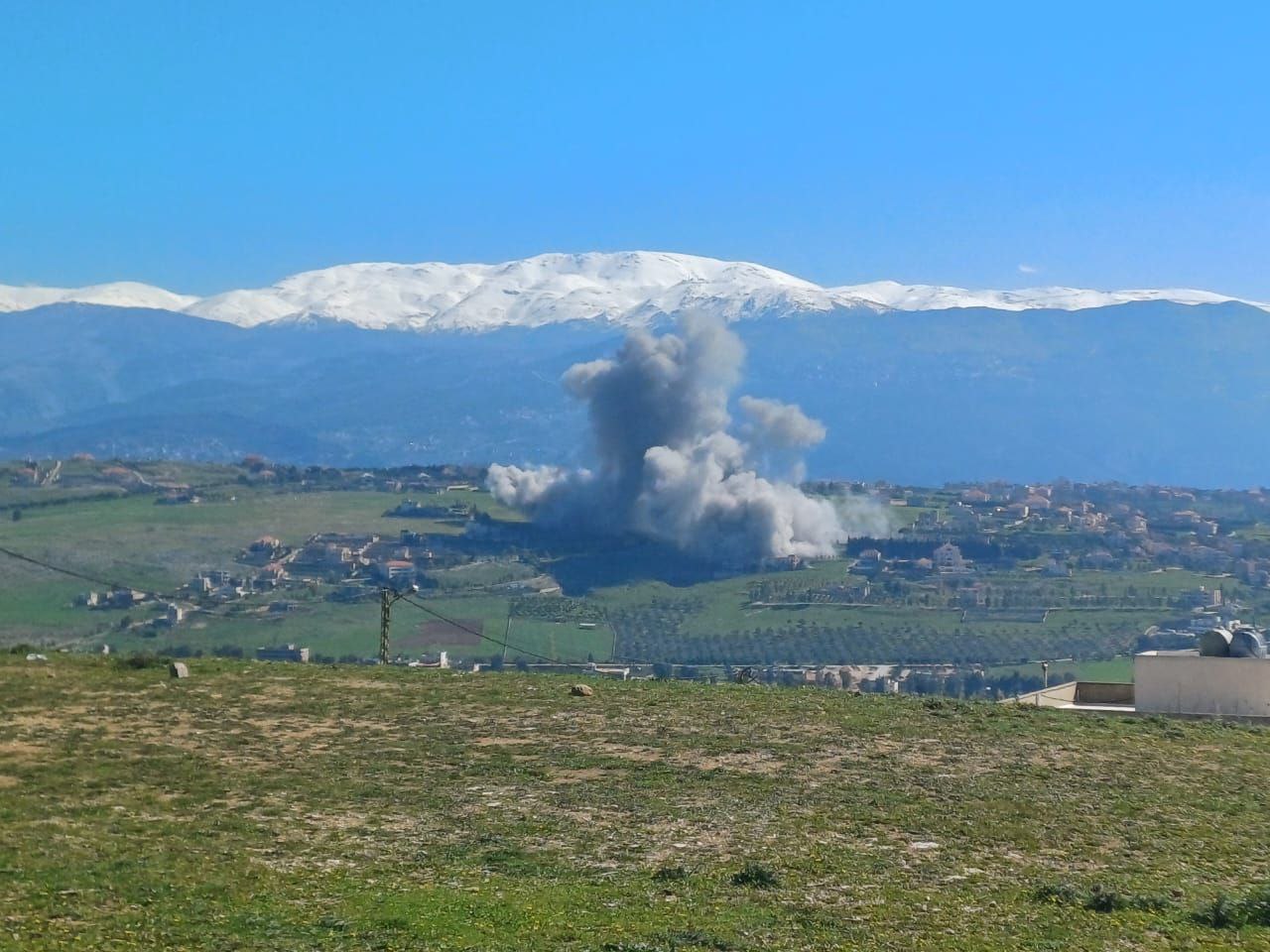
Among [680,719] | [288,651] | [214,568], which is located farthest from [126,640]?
[680,719]

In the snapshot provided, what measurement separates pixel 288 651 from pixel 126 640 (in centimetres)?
978

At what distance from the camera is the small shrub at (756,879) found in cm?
1728

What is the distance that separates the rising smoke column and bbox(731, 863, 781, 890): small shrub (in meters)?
95.4

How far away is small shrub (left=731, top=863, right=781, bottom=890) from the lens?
56.7ft

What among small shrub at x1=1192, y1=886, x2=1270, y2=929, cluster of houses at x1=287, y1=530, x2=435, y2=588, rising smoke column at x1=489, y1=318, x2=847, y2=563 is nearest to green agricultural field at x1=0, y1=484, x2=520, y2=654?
cluster of houses at x1=287, y1=530, x2=435, y2=588

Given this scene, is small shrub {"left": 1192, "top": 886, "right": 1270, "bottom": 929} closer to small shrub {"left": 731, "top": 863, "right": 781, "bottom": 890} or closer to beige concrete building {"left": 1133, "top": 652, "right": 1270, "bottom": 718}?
small shrub {"left": 731, "top": 863, "right": 781, "bottom": 890}

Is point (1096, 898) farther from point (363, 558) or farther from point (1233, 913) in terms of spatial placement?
point (363, 558)

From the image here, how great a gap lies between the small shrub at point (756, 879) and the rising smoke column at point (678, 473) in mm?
95398

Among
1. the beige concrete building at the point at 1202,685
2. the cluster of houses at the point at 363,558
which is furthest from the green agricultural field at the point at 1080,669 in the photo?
the beige concrete building at the point at 1202,685

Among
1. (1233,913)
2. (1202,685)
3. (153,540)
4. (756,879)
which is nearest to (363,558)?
(153,540)

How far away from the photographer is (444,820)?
66.7 ft

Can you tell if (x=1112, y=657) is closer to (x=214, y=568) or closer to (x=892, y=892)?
(x=214, y=568)

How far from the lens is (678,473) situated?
389ft

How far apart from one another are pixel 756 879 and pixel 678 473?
3986 inches
